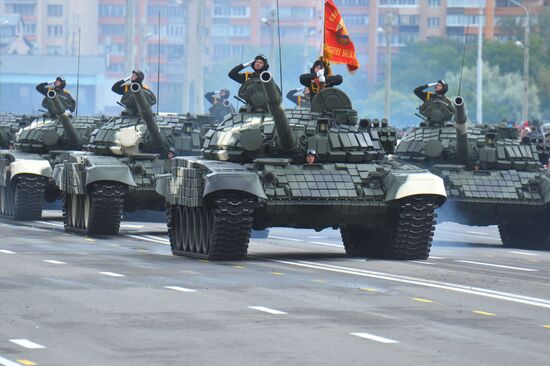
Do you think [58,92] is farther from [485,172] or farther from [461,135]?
[485,172]

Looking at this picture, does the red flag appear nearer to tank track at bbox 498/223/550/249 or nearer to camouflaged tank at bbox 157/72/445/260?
camouflaged tank at bbox 157/72/445/260

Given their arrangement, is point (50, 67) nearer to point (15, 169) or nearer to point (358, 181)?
point (15, 169)

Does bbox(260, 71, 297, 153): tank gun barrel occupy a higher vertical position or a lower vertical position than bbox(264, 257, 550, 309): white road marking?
higher

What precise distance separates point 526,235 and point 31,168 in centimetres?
1192

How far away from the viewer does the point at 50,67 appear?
17675cm

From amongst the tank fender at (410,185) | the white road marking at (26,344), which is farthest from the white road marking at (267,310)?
the tank fender at (410,185)

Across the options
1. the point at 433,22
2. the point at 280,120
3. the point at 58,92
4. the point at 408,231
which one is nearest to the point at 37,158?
the point at 58,92

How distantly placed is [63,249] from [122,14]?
168678mm

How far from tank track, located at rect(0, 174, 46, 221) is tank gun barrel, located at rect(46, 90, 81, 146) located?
160 centimetres

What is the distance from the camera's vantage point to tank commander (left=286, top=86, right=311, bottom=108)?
107ft

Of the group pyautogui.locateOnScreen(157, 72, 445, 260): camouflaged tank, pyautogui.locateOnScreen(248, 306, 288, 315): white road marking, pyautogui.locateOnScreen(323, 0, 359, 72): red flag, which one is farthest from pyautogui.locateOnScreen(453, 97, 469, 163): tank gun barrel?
pyautogui.locateOnScreen(248, 306, 288, 315): white road marking

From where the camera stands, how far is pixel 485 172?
3406cm

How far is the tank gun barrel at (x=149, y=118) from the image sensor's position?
35.3 metres

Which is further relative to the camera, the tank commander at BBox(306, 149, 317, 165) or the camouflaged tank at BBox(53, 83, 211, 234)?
the camouflaged tank at BBox(53, 83, 211, 234)
